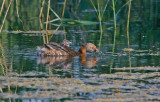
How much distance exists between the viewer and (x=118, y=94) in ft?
28.7

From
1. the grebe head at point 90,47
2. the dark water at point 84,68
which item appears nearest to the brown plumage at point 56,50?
the grebe head at point 90,47

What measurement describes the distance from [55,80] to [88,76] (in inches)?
35.3

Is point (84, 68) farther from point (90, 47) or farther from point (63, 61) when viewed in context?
point (90, 47)

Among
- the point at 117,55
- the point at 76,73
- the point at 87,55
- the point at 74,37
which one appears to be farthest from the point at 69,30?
the point at 76,73

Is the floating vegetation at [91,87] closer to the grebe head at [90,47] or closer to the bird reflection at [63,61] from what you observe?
the bird reflection at [63,61]

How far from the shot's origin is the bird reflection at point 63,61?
12.2 metres

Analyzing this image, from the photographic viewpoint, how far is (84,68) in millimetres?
11617

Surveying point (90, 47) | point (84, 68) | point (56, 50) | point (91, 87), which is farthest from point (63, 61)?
point (91, 87)

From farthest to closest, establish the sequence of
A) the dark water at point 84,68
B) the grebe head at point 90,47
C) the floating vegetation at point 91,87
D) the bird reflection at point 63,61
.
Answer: the grebe head at point 90,47
the bird reflection at point 63,61
the dark water at point 84,68
the floating vegetation at point 91,87

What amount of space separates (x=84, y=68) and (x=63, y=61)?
1.51 meters

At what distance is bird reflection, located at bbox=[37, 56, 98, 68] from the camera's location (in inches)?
482

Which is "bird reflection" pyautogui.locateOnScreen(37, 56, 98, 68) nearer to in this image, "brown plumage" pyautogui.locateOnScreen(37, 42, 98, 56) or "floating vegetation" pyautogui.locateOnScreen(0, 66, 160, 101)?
"brown plumage" pyautogui.locateOnScreen(37, 42, 98, 56)

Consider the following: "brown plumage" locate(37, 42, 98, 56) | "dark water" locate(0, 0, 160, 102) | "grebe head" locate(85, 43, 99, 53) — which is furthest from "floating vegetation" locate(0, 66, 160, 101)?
"grebe head" locate(85, 43, 99, 53)

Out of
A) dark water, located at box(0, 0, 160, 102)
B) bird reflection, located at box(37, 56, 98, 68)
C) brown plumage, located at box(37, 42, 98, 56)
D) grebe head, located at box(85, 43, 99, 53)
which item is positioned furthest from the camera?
grebe head, located at box(85, 43, 99, 53)
